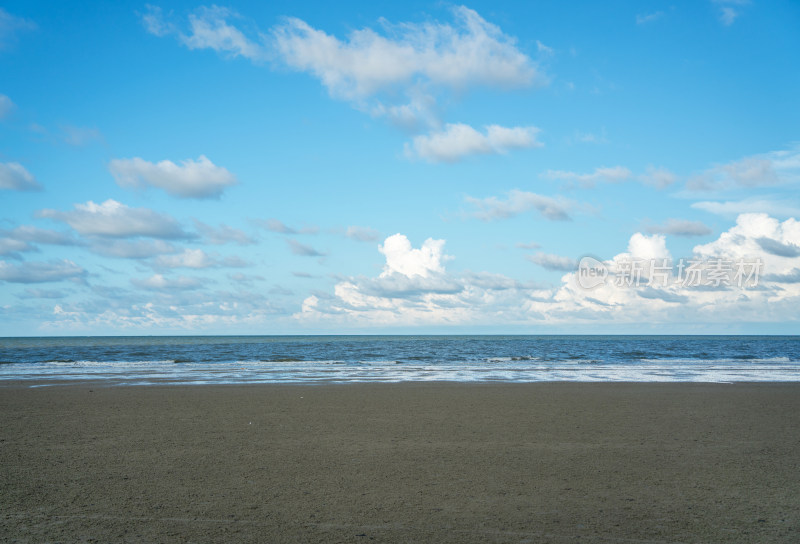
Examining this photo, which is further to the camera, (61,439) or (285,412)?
(285,412)

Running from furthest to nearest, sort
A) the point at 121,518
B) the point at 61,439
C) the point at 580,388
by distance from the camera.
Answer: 1. the point at 580,388
2. the point at 61,439
3. the point at 121,518

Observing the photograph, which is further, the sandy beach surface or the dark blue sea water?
the dark blue sea water

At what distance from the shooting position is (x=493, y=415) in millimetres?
13008

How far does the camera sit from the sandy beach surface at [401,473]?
5672 mm

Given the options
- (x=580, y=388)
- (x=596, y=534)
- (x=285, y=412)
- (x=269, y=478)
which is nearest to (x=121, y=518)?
(x=269, y=478)

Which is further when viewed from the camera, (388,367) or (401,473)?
(388,367)

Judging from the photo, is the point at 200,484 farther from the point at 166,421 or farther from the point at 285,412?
the point at 285,412

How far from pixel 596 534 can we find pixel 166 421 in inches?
380

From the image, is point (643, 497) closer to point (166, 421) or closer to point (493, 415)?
point (493, 415)

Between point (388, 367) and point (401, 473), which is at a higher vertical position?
point (401, 473)

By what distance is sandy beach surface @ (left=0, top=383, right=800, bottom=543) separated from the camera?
567 centimetres

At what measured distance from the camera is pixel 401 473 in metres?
7.70

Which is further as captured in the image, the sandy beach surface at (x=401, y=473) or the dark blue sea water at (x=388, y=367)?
the dark blue sea water at (x=388, y=367)

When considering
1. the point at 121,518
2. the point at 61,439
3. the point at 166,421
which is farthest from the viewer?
the point at 166,421
